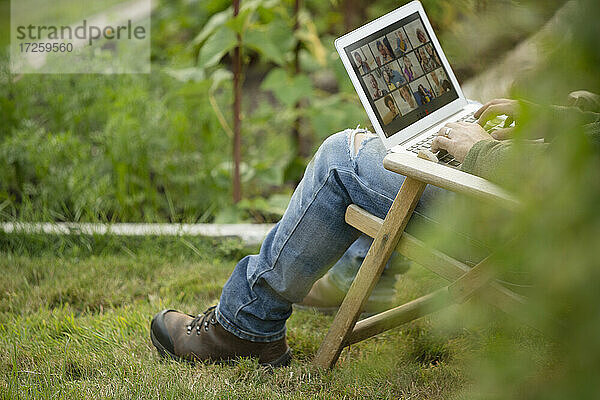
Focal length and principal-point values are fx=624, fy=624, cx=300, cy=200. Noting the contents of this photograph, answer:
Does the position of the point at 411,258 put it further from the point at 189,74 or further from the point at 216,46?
the point at 189,74

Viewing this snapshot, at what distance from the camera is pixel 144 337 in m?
1.86

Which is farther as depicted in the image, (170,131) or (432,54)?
(170,131)

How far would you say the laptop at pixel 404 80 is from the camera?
4.71 ft

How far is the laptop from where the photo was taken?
144 centimetres

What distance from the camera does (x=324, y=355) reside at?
1639 mm

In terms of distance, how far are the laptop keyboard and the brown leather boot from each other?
0.66m

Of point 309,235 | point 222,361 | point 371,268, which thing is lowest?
point 222,361

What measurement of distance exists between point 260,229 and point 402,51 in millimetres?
1235

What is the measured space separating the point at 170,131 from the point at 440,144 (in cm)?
204

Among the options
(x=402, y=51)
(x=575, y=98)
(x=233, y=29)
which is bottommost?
(x=575, y=98)

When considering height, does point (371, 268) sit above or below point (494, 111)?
below

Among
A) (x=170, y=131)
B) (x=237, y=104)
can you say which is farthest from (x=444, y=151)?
(x=170, y=131)

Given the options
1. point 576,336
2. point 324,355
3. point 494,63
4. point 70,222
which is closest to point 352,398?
point 324,355

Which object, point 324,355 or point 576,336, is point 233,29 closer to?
point 324,355
